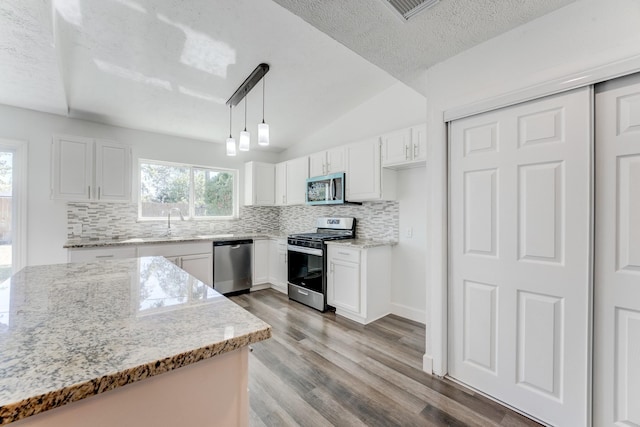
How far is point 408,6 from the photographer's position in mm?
1521

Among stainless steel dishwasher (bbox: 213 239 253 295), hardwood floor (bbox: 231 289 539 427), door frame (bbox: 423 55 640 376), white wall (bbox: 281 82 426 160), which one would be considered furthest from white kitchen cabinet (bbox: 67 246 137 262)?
door frame (bbox: 423 55 640 376)

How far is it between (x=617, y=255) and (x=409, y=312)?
212 cm

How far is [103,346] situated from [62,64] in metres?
2.93

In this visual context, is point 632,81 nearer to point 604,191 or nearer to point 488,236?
point 604,191

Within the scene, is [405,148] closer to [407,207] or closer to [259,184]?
[407,207]

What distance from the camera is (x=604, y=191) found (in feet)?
4.83

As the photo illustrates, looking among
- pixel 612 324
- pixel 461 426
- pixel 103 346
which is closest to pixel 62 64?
pixel 103 346

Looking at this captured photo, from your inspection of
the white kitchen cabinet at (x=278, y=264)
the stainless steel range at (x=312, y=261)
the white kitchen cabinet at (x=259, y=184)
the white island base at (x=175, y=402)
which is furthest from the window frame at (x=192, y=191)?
the white island base at (x=175, y=402)

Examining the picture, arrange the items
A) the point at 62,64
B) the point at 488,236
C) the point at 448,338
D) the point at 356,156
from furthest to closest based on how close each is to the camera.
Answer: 1. the point at 356,156
2. the point at 62,64
3. the point at 448,338
4. the point at 488,236

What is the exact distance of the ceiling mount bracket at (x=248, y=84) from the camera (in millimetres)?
2809

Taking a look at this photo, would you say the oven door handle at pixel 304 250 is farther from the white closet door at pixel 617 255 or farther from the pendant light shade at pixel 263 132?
the white closet door at pixel 617 255

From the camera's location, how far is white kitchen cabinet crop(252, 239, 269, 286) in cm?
436

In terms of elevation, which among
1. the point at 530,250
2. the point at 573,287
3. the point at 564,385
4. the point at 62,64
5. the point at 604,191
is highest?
the point at 62,64

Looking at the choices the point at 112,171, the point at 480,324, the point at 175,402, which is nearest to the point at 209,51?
the point at 112,171
